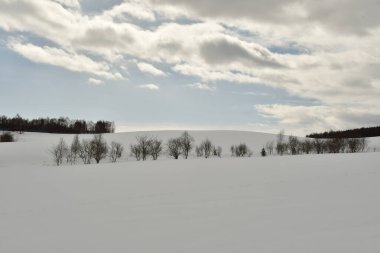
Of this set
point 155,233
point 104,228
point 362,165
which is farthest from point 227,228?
point 362,165

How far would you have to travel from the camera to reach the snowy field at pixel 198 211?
9383 millimetres

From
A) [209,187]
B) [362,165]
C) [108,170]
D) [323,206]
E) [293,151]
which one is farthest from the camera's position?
[293,151]

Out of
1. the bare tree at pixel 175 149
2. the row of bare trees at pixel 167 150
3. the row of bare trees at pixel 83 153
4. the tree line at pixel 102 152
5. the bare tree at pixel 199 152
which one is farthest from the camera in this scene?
the bare tree at pixel 199 152

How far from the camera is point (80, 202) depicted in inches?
679

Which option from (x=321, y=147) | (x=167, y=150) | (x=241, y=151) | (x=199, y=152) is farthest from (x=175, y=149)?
(x=321, y=147)

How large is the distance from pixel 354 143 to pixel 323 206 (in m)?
67.8

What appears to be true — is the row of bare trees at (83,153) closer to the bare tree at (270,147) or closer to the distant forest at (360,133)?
the bare tree at (270,147)

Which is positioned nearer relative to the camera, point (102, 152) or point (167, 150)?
point (102, 152)

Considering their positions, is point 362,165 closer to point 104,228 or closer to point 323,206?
point 323,206

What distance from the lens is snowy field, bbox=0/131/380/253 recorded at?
9383 millimetres

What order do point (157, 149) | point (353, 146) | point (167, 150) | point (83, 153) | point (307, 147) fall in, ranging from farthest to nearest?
point (307, 147), point (353, 146), point (167, 150), point (157, 149), point (83, 153)

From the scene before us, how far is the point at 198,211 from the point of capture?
13.5m

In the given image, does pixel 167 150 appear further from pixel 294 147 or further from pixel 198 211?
pixel 198 211

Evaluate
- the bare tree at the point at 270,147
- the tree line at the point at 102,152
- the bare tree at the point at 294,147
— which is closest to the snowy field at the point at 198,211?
the tree line at the point at 102,152
